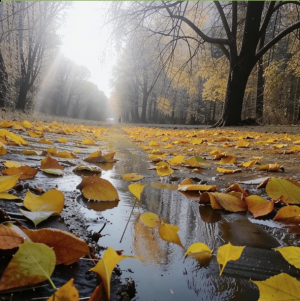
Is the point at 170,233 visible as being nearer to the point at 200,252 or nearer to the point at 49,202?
the point at 200,252

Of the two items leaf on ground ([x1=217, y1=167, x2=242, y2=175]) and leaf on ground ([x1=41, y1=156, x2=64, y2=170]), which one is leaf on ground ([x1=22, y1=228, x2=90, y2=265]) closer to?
leaf on ground ([x1=41, y1=156, x2=64, y2=170])

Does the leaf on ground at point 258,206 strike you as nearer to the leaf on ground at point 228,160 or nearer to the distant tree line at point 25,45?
the leaf on ground at point 228,160

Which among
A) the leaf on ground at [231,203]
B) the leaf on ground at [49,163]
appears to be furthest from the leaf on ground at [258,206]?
the leaf on ground at [49,163]

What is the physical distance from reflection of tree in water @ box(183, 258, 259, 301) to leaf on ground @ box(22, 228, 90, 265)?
0.25m

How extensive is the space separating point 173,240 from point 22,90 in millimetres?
16339

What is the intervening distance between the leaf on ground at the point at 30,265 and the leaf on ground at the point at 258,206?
32.5 inches

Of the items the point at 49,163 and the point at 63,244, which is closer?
the point at 63,244

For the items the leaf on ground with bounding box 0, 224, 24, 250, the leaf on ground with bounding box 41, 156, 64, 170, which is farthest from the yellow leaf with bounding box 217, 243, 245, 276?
the leaf on ground with bounding box 41, 156, 64, 170

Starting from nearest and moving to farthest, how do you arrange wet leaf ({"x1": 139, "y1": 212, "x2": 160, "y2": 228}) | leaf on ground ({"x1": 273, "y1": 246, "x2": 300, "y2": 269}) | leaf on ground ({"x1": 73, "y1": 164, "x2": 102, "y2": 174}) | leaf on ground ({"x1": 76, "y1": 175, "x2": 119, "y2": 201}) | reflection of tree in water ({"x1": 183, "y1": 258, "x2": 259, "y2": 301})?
reflection of tree in water ({"x1": 183, "y1": 258, "x2": 259, "y2": 301}) < leaf on ground ({"x1": 273, "y1": 246, "x2": 300, "y2": 269}) < wet leaf ({"x1": 139, "y1": 212, "x2": 160, "y2": 228}) < leaf on ground ({"x1": 76, "y1": 175, "x2": 119, "y2": 201}) < leaf on ground ({"x1": 73, "y1": 164, "x2": 102, "y2": 174})

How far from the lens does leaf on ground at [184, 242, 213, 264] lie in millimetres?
696

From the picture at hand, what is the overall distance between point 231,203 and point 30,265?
0.85m

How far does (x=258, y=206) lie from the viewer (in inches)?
43.0

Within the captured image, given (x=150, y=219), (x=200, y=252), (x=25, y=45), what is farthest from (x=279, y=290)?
(x=25, y=45)

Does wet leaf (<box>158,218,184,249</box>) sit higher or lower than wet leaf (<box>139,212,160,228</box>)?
higher
